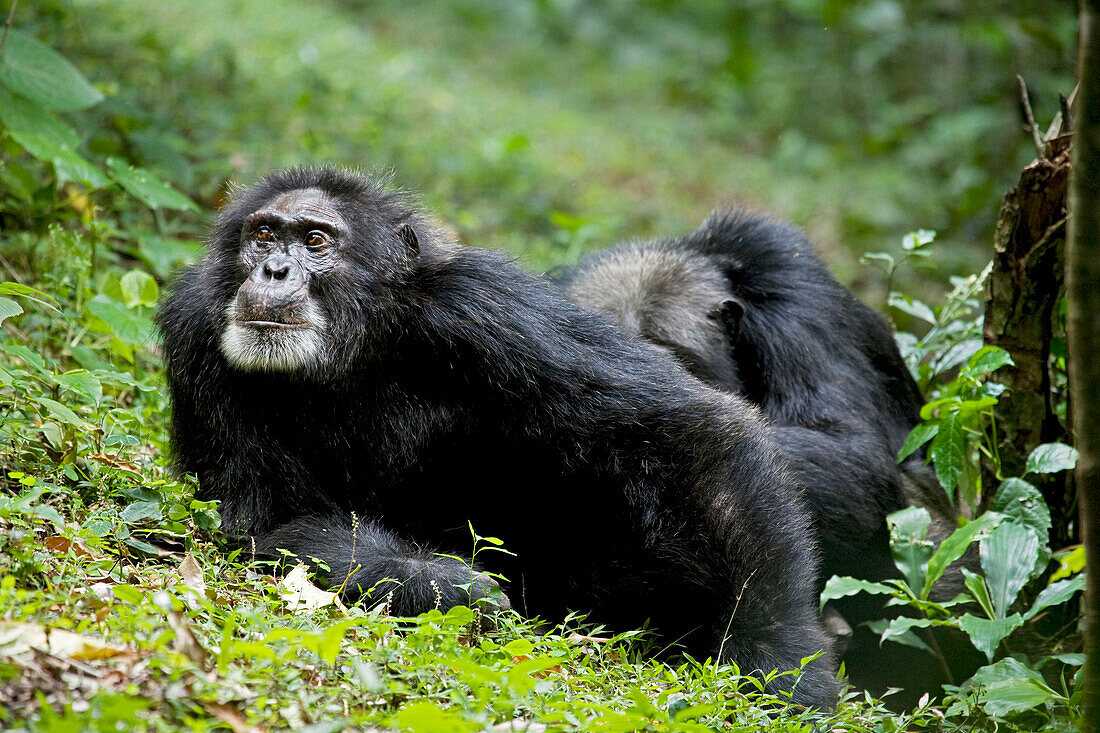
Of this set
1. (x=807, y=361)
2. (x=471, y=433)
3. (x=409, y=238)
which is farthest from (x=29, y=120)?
(x=807, y=361)

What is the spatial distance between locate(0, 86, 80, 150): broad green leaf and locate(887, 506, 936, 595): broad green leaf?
17.7ft

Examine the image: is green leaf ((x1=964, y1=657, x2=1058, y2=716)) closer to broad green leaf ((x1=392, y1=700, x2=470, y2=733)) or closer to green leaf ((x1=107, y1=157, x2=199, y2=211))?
broad green leaf ((x1=392, y1=700, x2=470, y2=733))

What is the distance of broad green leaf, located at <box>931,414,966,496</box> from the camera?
516cm

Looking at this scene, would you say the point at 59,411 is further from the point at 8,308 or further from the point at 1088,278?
the point at 1088,278

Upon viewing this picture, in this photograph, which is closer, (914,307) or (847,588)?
(847,588)

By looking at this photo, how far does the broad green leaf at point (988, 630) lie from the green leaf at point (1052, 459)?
2.80 feet

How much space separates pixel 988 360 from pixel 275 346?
3623 mm

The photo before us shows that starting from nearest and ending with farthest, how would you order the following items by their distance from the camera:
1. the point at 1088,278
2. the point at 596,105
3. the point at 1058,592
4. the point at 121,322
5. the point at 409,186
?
the point at 1088,278 < the point at 1058,592 < the point at 121,322 < the point at 409,186 < the point at 596,105

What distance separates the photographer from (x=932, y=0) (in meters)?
15.8

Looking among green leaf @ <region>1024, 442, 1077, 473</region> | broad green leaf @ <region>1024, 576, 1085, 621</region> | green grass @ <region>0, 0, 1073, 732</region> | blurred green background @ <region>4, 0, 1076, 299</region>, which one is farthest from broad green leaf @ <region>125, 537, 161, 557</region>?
green leaf @ <region>1024, 442, 1077, 473</region>

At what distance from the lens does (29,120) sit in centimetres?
602

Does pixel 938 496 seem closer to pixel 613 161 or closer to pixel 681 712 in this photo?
pixel 681 712

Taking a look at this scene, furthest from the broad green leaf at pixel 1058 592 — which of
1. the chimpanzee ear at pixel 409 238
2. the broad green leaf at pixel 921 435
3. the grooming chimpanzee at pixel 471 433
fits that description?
the chimpanzee ear at pixel 409 238

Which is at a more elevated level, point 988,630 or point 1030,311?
point 1030,311
